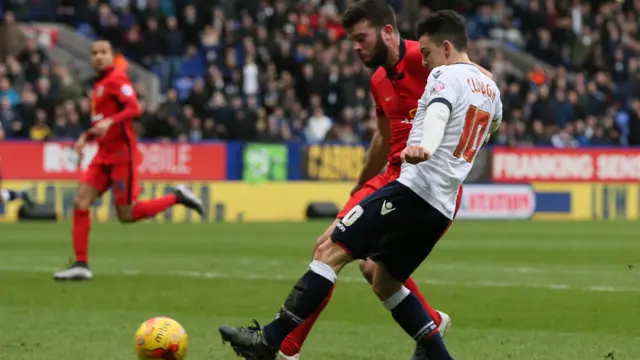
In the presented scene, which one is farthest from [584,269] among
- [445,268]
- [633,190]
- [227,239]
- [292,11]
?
[292,11]

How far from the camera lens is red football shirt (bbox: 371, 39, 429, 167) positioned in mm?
7520

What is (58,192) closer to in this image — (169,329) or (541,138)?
(541,138)

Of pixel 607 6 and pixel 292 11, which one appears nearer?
pixel 292 11

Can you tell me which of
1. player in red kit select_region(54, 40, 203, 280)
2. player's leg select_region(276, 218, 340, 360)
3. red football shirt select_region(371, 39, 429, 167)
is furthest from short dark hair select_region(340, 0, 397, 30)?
player in red kit select_region(54, 40, 203, 280)

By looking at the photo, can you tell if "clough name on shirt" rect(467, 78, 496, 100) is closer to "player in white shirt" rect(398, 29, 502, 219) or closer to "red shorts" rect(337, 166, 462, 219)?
"player in white shirt" rect(398, 29, 502, 219)

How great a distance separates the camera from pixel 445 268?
14266 millimetres

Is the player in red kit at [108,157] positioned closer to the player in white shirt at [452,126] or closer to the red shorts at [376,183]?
the red shorts at [376,183]

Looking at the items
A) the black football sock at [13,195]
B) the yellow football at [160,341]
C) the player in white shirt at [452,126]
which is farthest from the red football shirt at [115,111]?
the black football sock at [13,195]

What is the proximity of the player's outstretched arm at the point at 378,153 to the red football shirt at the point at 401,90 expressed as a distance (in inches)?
2.7

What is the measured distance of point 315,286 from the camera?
634 centimetres

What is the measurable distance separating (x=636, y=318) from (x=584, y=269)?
182 inches

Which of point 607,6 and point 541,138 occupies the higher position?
point 607,6

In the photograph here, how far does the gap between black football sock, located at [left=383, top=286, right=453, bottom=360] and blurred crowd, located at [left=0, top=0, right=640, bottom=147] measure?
60.1ft

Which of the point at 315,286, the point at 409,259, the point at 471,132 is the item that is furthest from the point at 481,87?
the point at 315,286
